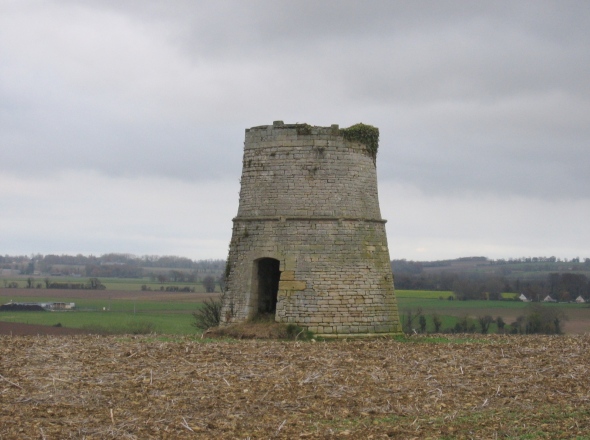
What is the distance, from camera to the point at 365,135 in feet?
66.6

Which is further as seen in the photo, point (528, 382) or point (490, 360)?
point (490, 360)

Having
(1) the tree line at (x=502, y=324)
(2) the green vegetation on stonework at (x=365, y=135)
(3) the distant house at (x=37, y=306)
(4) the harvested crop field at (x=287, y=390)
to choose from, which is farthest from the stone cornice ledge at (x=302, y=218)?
(3) the distant house at (x=37, y=306)

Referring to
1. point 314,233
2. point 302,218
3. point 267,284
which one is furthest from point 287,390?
point 267,284

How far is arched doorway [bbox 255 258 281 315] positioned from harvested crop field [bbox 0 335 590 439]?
9.90ft

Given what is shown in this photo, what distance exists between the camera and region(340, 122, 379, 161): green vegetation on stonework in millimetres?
20016

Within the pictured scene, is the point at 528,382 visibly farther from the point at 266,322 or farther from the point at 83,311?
the point at 83,311

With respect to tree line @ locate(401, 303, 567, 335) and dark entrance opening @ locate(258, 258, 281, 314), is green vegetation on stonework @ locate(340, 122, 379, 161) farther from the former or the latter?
tree line @ locate(401, 303, 567, 335)

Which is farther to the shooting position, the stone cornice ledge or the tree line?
the tree line

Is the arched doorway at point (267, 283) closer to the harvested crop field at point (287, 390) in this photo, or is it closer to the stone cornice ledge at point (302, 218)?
the stone cornice ledge at point (302, 218)

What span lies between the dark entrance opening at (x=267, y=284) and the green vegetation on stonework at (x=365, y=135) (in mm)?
3616

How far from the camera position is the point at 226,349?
1622cm

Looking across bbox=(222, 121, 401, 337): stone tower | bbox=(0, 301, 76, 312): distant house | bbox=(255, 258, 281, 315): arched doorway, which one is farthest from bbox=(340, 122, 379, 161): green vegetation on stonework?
bbox=(0, 301, 76, 312): distant house

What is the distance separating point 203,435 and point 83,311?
4155 cm

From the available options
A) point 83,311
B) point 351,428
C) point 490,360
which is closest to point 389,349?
point 490,360
